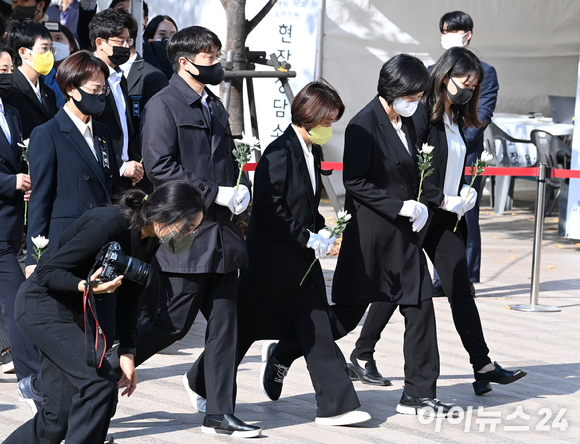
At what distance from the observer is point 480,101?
837 cm

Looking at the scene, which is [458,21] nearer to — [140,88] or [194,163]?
[140,88]

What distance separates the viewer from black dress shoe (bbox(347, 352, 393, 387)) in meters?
5.61

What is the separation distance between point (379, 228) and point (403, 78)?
0.80 m

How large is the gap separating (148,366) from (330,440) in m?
1.69

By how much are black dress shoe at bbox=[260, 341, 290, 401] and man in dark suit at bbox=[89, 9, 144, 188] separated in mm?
1488

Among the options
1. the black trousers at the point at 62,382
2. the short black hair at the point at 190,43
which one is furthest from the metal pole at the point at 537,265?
the black trousers at the point at 62,382

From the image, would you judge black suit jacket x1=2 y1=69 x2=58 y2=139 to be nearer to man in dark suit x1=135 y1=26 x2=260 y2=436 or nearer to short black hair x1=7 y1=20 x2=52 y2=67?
short black hair x1=7 y1=20 x2=52 y2=67

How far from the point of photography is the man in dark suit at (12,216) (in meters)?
5.04

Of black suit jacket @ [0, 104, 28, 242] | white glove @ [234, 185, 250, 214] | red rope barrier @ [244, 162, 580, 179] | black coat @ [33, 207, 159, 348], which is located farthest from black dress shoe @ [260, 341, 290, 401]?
red rope barrier @ [244, 162, 580, 179]

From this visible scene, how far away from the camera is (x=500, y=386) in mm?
5695

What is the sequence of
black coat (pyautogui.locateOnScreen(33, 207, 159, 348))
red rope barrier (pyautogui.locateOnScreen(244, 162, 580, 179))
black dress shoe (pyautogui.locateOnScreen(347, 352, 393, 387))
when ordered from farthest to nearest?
red rope barrier (pyautogui.locateOnScreen(244, 162, 580, 179)) → black dress shoe (pyautogui.locateOnScreen(347, 352, 393, 387)) → black coat (pyautogui.locateOnScreen(33, 207, 159, 348))

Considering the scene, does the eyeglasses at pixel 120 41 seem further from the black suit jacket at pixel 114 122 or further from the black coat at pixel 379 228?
the black coat at pixel 379 228

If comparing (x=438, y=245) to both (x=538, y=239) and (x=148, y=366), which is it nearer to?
(x=148, y=366)

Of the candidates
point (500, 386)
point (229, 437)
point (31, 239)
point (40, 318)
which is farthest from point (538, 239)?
point (40, 318)
